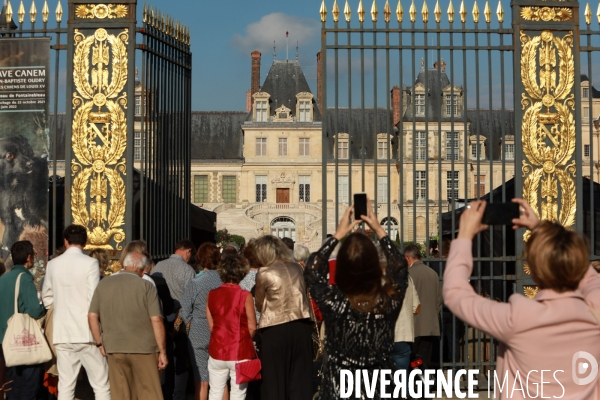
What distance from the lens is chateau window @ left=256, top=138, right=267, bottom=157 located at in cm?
3528

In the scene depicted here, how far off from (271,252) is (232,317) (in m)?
0.41

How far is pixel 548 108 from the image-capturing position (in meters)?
5.89

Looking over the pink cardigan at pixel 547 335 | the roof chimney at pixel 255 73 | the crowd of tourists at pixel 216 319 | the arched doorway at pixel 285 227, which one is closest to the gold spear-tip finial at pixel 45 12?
the crowd of tourists at pixel 216 319

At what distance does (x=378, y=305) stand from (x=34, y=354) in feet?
8.57

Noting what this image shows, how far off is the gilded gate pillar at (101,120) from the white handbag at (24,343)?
1.09 m

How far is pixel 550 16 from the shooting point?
19.4ft

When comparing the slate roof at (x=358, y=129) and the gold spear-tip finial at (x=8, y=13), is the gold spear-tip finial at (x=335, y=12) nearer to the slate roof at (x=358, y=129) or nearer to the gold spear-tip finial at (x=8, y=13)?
the gold spear-tip finial at (x=8, y=13)

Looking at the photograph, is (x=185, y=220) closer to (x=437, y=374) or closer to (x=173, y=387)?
(x=173, y=387)

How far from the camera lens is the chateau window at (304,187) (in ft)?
115

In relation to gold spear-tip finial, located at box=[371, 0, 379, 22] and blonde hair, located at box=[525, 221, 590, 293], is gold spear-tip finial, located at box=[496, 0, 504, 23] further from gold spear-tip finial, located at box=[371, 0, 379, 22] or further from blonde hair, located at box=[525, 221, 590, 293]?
blonde hair, located at box=[525, 221, 590, 293]

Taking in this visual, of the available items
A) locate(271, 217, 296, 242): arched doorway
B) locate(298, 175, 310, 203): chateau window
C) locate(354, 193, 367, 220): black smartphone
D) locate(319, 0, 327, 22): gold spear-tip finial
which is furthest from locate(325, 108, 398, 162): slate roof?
locate(354, 193, 367, 220): black smartphone

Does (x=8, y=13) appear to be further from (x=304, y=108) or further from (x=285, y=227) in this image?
(x=304, y=108)

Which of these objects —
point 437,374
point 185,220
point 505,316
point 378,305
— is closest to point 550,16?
point 437,374

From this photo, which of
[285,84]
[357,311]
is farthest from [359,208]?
[285,84]
